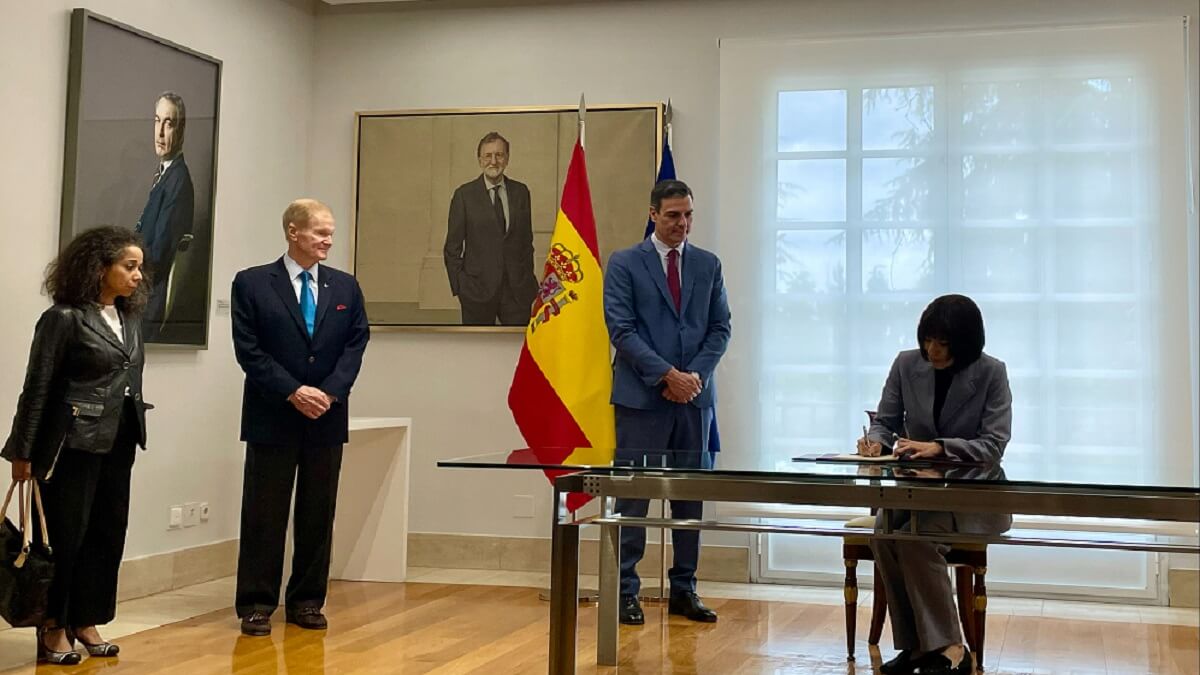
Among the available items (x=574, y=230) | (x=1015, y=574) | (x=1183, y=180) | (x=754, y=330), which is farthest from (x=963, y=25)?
(x=1015, y=574)

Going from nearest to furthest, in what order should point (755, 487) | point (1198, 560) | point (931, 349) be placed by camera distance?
point (755, 487) < point (931, 349) < point (1198, 560)

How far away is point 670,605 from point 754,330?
1.48 metres

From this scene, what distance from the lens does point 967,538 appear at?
259cm

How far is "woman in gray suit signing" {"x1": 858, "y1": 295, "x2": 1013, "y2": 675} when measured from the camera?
357cm

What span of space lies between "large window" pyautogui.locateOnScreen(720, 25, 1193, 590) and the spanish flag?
783mm

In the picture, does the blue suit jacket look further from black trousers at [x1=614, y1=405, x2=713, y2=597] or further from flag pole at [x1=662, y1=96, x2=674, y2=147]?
flag pole at [x1=662, y1=96, x2=674, y2=147]

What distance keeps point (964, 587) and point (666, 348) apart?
152cm

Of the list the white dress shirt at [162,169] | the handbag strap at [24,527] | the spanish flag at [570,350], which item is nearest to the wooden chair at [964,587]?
the spanish flag at [570,350]

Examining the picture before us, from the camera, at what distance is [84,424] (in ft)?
→ 12.7

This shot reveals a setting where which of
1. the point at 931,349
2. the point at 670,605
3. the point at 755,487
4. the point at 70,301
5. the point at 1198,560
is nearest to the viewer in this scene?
the point at 755,487

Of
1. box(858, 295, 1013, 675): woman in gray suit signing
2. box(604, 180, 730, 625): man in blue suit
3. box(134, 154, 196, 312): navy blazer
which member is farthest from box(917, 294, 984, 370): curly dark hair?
box(134, 154, 196, 312): navy blazer

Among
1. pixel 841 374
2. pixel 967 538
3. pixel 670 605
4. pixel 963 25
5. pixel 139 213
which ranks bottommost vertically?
pixel 670 605

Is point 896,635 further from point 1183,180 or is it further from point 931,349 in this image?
point 1183,180

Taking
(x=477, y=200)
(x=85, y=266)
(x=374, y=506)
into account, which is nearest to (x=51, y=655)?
(x=85, y=266)
